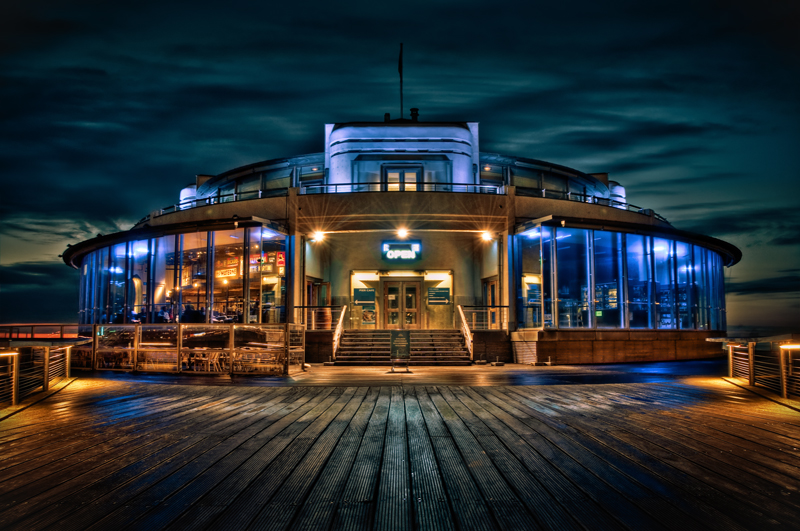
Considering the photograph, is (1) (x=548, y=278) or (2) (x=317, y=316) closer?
(1) (x=548, y=278)

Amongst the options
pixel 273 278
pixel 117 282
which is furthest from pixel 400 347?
pixel 117 282

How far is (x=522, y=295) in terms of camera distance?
19.0 m

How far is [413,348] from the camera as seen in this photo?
18.2m

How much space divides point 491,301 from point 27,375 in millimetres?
16830

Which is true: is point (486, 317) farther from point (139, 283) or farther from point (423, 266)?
point (139, 283)

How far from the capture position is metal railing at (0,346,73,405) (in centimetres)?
731

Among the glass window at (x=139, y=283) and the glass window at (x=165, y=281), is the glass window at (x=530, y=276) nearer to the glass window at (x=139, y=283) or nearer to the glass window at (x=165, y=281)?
the glass window at (x=165, y=281)

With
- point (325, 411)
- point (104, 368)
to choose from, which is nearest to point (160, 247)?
point (104, 368)

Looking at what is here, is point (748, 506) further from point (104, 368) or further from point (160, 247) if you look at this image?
point (160, 247)

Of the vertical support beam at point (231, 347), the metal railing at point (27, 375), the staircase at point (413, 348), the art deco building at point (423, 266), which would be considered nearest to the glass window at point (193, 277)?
the art deco building at point (423, 266)

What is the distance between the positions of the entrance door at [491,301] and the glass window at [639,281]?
4961 millimetres

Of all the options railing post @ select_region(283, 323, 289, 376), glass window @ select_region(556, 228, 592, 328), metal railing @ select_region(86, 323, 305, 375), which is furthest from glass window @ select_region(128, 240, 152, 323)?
glass window @ select_region(556, 228, 592, 328)

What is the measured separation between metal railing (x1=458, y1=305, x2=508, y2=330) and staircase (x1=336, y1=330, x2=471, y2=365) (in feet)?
2.94

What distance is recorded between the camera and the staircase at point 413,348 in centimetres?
1716
